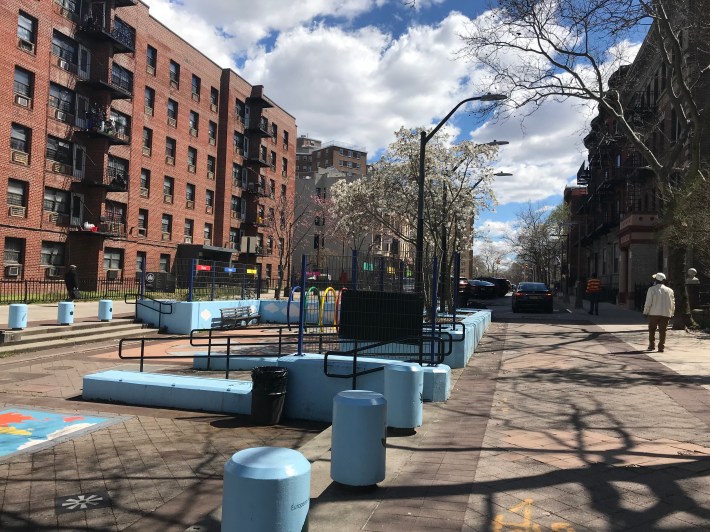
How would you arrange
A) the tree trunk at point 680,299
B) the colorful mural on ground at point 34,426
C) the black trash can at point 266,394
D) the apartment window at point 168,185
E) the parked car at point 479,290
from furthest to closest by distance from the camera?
the apartment window at point 168,185 < the parked car at point 479,290 < the tree trunk at point 680,299 < the black trash can at point 266,394 < the colorful mural on ground at point 34,426

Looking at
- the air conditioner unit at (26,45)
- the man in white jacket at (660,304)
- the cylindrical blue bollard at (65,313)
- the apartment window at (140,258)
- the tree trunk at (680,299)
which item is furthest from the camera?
the apartment window at (140,258)

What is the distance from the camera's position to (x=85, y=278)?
105ft

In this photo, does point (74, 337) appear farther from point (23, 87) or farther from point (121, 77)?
point (121, 77)

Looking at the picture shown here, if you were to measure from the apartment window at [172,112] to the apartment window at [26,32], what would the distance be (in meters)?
12.1

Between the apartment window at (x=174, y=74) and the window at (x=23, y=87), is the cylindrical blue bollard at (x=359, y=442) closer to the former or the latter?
the window at (x=23, y=87)

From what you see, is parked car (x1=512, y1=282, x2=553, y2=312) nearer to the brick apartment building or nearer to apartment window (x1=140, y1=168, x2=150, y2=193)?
the brick apartment building

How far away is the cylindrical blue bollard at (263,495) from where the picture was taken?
A: 2934mm

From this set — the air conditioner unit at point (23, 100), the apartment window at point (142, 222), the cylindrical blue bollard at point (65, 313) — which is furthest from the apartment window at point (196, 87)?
the cylindrical blue bollard at point (65, 313)

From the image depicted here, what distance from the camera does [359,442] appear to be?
4.34m

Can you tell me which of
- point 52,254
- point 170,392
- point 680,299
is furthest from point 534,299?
point 52,254

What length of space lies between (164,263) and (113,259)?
220 inches

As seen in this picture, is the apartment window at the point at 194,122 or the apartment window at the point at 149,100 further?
the apartment window at the point at 194,122

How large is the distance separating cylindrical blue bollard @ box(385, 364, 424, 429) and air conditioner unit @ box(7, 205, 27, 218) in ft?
91.1

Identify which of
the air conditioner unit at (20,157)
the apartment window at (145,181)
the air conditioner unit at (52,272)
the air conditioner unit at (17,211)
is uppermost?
the apartment window at (145,181)
